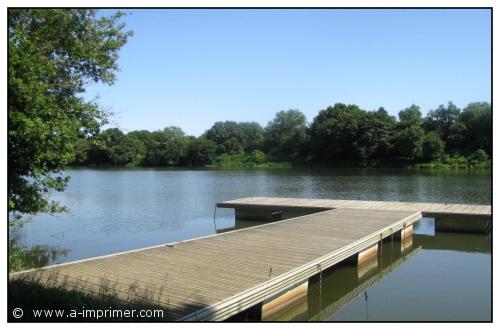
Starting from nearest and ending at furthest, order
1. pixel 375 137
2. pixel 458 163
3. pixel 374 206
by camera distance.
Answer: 1. pixel 374 206
2. pixel 458 163
3. pixel 375 137

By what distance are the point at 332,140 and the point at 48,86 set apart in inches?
2396

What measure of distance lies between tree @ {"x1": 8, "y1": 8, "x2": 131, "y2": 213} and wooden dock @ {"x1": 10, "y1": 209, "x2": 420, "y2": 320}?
138cm

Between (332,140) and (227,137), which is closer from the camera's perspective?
(332,140)

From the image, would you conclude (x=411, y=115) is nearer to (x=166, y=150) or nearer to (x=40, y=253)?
(x=166, y=150)

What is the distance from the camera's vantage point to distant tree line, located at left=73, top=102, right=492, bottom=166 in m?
56.9

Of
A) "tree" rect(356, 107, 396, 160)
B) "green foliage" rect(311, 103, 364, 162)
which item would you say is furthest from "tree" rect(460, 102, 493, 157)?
"green foliage" rect(311, 103, 364, 162)

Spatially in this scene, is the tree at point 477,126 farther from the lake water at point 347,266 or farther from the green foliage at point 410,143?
the lake water at point 347,266

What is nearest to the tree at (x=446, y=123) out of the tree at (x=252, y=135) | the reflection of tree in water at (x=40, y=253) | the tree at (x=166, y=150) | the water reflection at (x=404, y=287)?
the tree at (x=252, y=135)

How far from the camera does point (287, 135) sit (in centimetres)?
7750

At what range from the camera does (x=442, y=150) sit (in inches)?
2213

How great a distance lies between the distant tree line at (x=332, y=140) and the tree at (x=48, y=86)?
112ft

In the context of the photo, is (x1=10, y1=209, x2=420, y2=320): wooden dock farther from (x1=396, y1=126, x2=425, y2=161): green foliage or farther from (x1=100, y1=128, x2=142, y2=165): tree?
(x1=100, y1=128, x2=142, y2=165): tree

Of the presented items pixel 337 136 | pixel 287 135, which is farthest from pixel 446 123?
pixel 287 135

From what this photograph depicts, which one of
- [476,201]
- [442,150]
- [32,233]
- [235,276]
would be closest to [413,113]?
[442,150]
